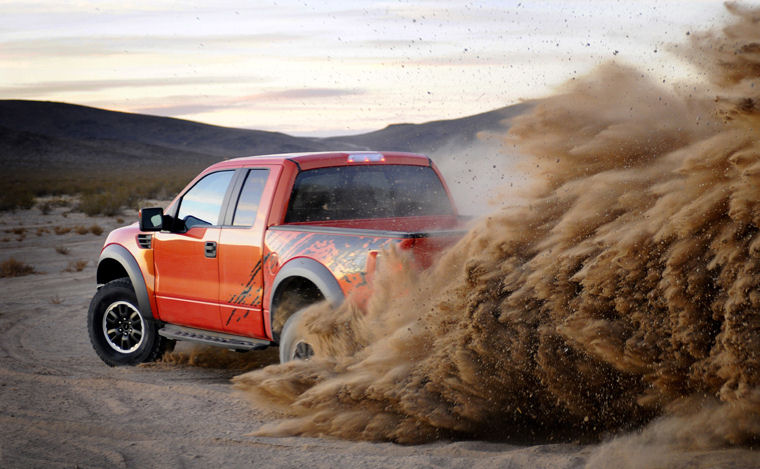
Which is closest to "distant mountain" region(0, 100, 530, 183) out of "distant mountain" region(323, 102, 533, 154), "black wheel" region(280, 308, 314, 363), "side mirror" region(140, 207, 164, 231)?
"distant mountain" region(323, 102, 533, 154)

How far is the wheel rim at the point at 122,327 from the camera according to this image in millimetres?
8094

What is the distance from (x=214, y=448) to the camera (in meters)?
5.10

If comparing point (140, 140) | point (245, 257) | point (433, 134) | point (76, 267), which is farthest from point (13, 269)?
point (140, 140)

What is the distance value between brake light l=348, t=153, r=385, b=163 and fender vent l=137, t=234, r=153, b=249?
6.95 ft

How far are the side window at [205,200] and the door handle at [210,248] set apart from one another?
204 mm

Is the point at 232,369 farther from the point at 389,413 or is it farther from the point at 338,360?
the point at 389,413

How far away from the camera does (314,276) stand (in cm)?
586

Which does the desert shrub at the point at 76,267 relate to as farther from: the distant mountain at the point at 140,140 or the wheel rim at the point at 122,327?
the distant mountain at the point at 140,140

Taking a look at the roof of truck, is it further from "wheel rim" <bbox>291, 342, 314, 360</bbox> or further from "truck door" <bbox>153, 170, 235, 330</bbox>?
"wheel rim" <bbox>291, 342, 314, 360</bbox>

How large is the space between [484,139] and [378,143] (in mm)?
127661

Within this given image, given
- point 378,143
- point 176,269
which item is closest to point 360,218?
point 176,269

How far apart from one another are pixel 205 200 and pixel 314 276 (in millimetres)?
1944

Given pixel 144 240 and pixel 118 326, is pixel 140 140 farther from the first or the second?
pixel 144 240

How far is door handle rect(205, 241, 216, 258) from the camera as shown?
695 cm
